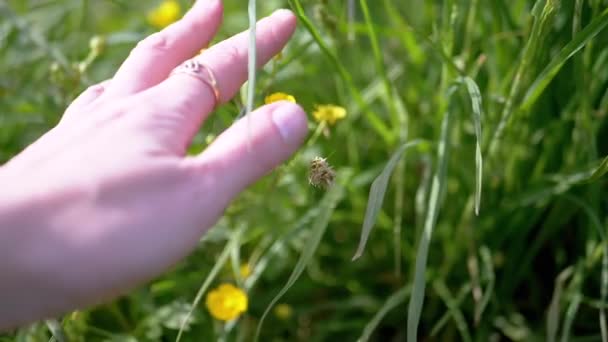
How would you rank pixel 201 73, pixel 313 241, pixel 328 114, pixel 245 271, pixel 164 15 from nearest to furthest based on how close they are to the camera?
pixel 201 73
pixel 313 241
pixel 328 114
pixel 245 271
pixel 164 15

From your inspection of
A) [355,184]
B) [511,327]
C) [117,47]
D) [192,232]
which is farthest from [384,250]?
[117,47]

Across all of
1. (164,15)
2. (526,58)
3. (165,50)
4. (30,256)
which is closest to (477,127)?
(526,58)

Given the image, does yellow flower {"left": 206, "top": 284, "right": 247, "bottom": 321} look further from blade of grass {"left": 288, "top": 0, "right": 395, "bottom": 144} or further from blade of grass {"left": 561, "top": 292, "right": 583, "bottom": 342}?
blade of grass {"left": 561, "top": 292, "right": 583, "bottom": 342}

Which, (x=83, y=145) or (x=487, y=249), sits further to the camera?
(x=487, y=249)

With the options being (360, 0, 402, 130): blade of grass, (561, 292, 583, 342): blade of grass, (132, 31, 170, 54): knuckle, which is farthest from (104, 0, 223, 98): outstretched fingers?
(561, 292, 583, 342): blade of grass

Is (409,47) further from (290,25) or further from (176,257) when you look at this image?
(176,257)

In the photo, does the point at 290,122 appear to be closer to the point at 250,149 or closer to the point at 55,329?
the point at 250,149

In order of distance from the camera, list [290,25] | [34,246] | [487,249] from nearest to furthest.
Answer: [34,246] < [290,25] < [487,249]
